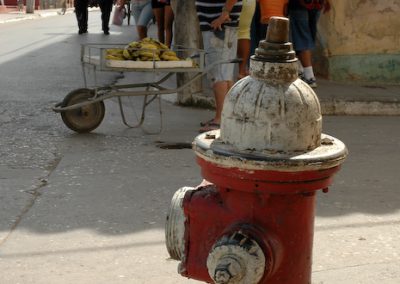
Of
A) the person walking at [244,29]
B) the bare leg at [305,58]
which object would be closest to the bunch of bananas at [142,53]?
the person walking at [244,29]

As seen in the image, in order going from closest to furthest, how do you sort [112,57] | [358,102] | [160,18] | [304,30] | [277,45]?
[277,45]
[112,57]
[358,102]
[304,30]
[160,18]

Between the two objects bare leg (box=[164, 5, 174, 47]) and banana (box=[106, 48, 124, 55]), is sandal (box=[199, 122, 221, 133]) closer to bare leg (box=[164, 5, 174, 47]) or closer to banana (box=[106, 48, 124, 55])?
banana (box=[106, 48, 124, 55])

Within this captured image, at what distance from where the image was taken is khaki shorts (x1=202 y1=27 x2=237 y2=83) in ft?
20.9

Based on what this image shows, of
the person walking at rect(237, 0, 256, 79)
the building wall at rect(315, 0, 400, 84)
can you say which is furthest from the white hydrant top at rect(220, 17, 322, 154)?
the building wall at rect(315, 0, 400, 84)

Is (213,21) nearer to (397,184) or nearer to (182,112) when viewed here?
(182,112)

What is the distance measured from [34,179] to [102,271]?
5.37 feet

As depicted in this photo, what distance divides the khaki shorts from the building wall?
2.97 m

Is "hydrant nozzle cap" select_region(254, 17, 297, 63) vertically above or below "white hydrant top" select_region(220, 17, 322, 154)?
above

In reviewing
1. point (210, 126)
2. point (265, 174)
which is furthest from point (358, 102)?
point (265, 174)

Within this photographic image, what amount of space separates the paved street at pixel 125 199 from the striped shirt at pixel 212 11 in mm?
988

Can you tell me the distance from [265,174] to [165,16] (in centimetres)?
807

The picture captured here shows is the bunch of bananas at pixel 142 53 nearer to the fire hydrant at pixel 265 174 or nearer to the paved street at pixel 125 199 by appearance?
the paved street at pixel 125 199

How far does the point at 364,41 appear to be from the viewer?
8938 millimetres

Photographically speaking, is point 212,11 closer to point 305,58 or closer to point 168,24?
point 305,58
